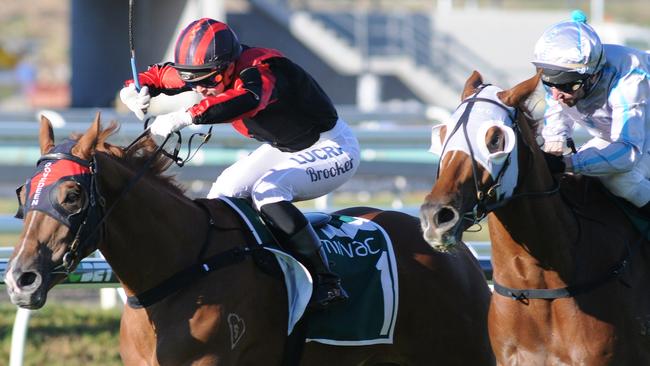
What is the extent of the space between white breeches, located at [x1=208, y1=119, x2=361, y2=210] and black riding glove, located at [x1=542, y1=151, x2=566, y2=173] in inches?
45.8

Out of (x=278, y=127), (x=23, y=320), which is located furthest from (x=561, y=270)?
(x=23, y=320)

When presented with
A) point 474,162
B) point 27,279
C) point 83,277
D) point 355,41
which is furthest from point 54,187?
point 355,41

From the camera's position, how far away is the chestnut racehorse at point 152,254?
427 centimetres

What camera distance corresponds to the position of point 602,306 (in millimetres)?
4480

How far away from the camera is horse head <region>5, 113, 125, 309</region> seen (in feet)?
13.8

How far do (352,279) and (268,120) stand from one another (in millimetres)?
829

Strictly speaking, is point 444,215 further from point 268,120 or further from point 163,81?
point 163,81

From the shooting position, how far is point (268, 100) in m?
5.00

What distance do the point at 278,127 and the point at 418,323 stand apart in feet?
3.75

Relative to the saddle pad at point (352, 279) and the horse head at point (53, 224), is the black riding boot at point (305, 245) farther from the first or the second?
the horse head at point (53, 224)

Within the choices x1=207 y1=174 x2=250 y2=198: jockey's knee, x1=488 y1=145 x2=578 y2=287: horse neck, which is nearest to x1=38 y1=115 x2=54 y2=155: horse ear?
x1=207 y1=174 x2=250 y2=198: jockey's knee

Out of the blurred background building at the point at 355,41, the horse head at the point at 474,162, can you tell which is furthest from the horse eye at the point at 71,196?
the blurred background building at the point at 355,41

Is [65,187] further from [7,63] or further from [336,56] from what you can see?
[7,63]

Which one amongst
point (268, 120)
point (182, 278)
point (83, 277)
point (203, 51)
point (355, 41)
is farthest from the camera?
point (355, 41)
